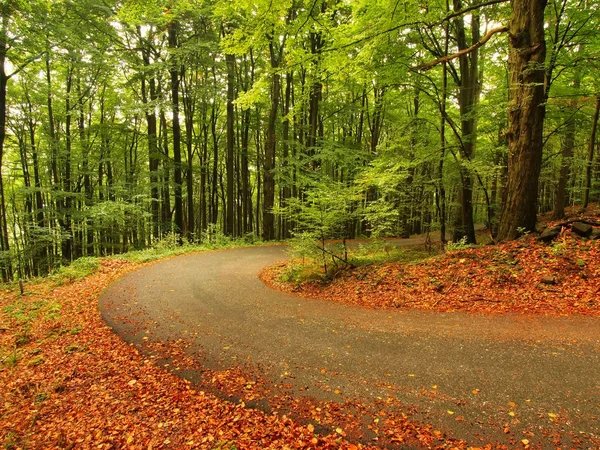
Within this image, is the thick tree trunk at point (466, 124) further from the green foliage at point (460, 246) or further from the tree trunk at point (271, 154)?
the tree trunk at point (271, 154)

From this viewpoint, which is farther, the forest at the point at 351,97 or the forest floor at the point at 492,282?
the forest at the point at 351,97

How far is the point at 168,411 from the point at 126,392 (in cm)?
82

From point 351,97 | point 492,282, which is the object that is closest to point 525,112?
point 492,282

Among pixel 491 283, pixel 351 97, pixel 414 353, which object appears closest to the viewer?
pixel 414 353

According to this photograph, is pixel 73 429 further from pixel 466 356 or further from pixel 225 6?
pixel 225 6

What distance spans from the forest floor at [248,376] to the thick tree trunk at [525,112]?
922mm

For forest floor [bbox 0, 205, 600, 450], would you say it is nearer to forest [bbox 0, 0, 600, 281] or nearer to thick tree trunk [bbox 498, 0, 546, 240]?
thick tree trunk [bbox 498, 0, 546, 240]

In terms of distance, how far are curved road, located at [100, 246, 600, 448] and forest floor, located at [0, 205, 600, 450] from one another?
0.14 ft

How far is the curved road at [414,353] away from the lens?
299 cm

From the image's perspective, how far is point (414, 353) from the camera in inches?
167

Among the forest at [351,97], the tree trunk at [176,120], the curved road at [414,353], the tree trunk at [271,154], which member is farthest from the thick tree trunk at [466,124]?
the tree trunk at [176,120]

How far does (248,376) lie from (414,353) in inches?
93.1

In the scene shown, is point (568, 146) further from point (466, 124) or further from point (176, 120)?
point (176, 120)

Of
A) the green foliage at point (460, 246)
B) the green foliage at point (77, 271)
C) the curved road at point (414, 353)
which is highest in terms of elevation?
the green foliage at point (460, 246)
